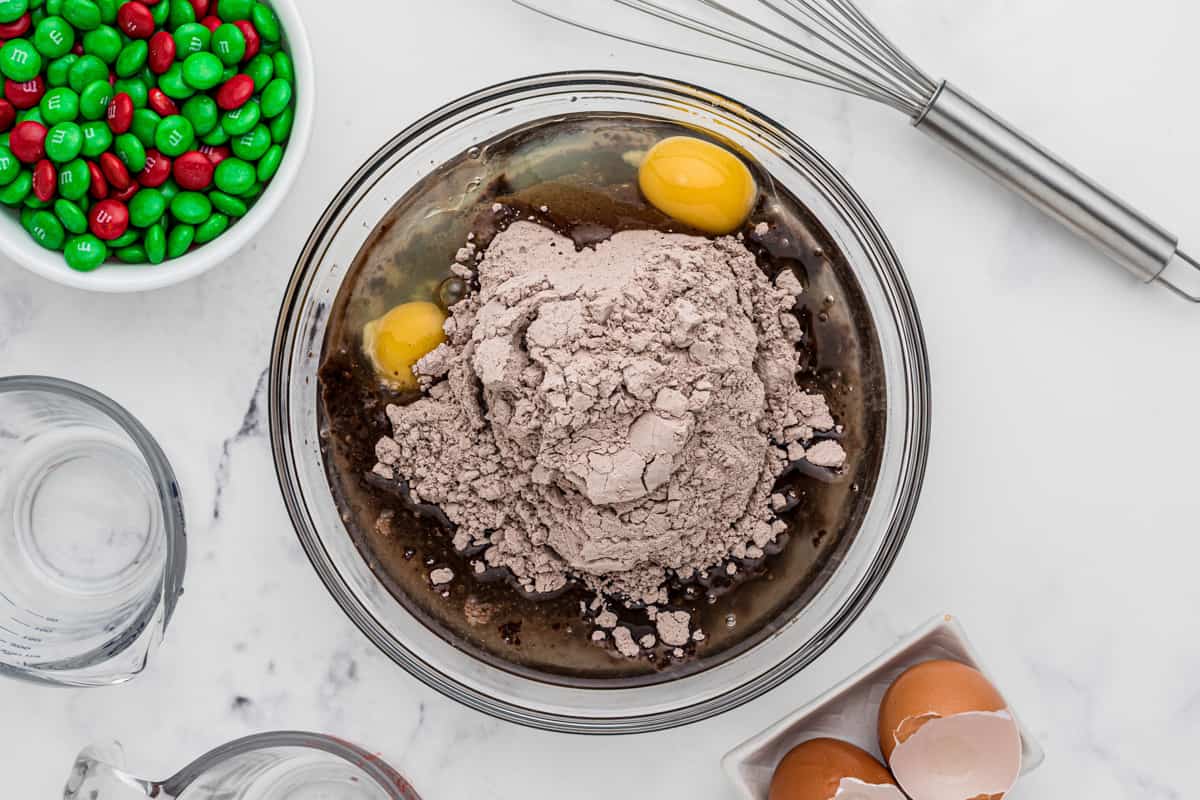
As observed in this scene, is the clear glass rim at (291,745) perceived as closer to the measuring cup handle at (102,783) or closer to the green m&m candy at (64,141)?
the measuring cup handle at (102,783)

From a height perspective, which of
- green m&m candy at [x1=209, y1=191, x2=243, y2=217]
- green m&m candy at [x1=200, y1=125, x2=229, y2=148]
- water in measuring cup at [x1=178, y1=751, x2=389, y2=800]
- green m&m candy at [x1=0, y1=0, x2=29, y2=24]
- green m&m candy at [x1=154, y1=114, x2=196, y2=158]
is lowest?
water in measuring cup at [x1=178, y1=751, x2=389, y2=800]

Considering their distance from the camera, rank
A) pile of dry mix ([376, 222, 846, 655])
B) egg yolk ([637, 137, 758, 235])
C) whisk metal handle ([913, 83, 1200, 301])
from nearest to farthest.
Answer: pile of dry mix ([376, 222, 846, 655]), egg yolk ([637, 137, 758, 235]), whisk metal handle ([913, 83, 1200, 301])

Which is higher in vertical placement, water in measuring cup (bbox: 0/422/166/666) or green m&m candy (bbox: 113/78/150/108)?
green m&m candy (bbox: 113/78/150/108)

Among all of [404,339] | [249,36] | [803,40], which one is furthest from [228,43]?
[803,40]

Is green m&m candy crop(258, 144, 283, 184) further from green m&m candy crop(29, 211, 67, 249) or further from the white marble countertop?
green m&m candy crop(29, 211, 67, 249)

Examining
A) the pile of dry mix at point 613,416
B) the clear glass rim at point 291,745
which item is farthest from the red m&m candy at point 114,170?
the clear glass rim at point 291,745

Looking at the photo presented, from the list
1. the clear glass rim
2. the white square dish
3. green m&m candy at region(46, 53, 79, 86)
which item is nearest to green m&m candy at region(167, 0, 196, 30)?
green m&m candy at region(46, 53, 79, 86)

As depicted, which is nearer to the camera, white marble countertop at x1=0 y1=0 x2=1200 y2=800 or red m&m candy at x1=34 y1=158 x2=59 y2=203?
red m&m candy at x1=34 y1=158 x2=59 y2=203
